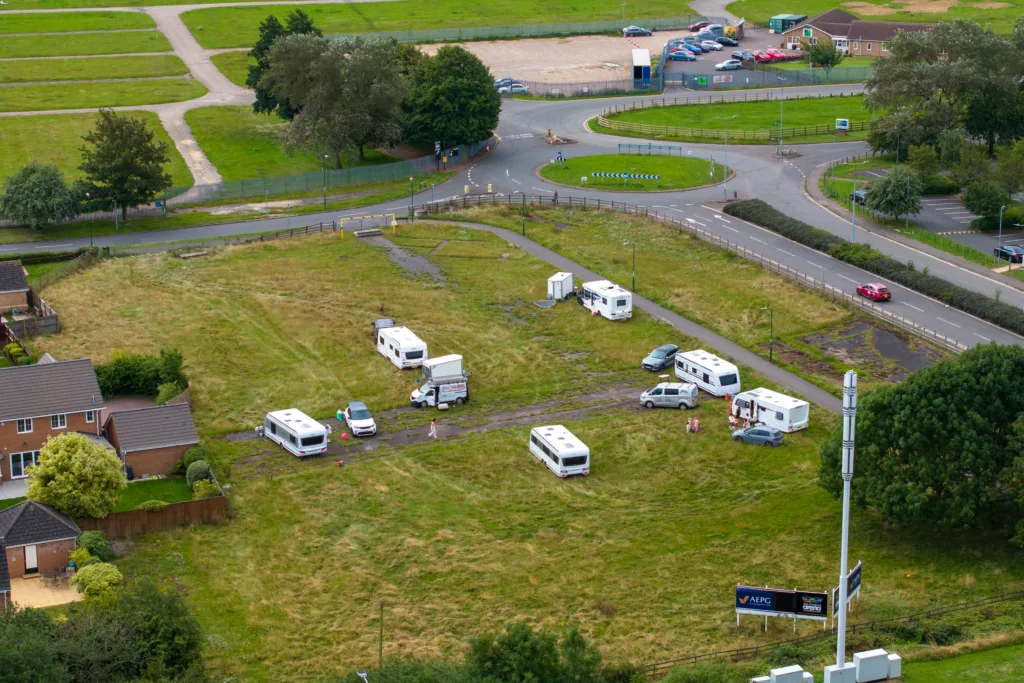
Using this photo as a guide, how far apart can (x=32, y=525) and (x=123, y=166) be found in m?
58.2

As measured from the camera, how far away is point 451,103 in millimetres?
129250

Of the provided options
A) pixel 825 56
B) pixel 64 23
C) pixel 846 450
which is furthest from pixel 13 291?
pixel 64 23

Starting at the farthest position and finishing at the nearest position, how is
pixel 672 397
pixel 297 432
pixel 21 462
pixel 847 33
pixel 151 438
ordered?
1. pixel 847 33
2. pixel 672 397
3. pixel 297 432
4. pixel 151 438
5. pixel 21 462

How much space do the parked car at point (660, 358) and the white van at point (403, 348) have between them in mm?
14029

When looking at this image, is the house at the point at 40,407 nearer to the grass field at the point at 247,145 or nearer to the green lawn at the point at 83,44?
the grass field at the point at 247,145

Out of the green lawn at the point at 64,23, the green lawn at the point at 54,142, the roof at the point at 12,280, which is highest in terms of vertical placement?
the green lawn at the point at 64,23

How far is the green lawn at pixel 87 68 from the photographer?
541ft

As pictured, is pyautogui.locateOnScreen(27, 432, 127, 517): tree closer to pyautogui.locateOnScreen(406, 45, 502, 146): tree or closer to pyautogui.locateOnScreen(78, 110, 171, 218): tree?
pyautogui.locateOnScreen(78, 110, 171, 218): tree

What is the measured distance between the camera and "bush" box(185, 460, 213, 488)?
66.6 m

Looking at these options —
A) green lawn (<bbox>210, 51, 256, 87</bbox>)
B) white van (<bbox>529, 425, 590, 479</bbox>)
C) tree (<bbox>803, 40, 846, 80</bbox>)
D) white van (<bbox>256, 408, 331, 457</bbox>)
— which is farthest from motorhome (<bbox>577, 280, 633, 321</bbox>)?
green lawn (<bbox>210, 51, 256, 87</bbox>)

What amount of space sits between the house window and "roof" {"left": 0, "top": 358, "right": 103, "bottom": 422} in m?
2.04

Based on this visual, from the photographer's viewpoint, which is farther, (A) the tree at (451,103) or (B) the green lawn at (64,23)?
(B) the green lawn at (64,23)

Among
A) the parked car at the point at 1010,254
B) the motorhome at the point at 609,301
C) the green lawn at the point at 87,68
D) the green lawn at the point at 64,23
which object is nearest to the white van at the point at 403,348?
the motorhome at the point at 609,301

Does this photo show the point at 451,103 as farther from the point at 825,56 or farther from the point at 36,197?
the point at 825,56
